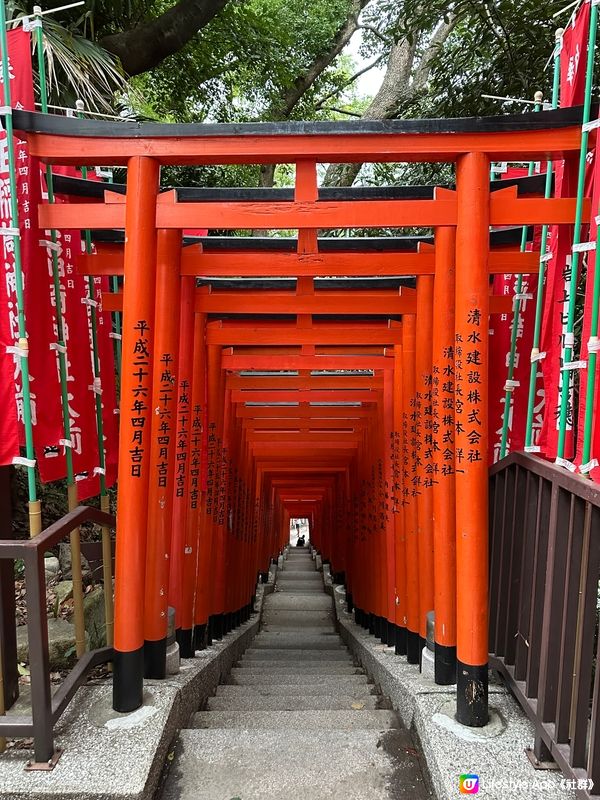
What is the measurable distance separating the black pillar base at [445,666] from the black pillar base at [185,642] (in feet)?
7.04

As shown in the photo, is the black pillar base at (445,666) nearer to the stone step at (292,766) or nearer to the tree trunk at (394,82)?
the stone step at (292,766)

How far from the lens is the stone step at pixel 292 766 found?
284 centimetres

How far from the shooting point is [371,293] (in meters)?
5.40

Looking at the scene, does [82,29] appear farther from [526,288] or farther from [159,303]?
[526,288]

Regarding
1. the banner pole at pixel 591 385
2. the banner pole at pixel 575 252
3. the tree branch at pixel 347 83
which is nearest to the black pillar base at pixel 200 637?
the banner pole at pixel 575 252

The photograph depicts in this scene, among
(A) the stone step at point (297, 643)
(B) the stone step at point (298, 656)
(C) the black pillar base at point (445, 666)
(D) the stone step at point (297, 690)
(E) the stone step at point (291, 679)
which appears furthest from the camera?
(A) the stone step at point (297, 643)

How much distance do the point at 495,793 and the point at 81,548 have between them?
9.36 feet

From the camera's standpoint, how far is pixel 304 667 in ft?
22.5

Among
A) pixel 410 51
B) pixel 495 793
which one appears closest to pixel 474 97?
pixel 410 51

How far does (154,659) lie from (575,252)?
3.51 meters

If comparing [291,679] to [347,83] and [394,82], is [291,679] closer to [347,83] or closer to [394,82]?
[394,82]

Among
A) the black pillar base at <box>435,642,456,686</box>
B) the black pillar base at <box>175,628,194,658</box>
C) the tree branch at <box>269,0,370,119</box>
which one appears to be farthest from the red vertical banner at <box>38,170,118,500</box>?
the tree branch at <box>269,0,370,119</box>

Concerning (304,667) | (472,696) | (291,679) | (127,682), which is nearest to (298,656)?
(304,667)

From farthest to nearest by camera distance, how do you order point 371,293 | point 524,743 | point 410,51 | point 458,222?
point 410,51 < point 371,293 < point 458,222 < point 524,743
